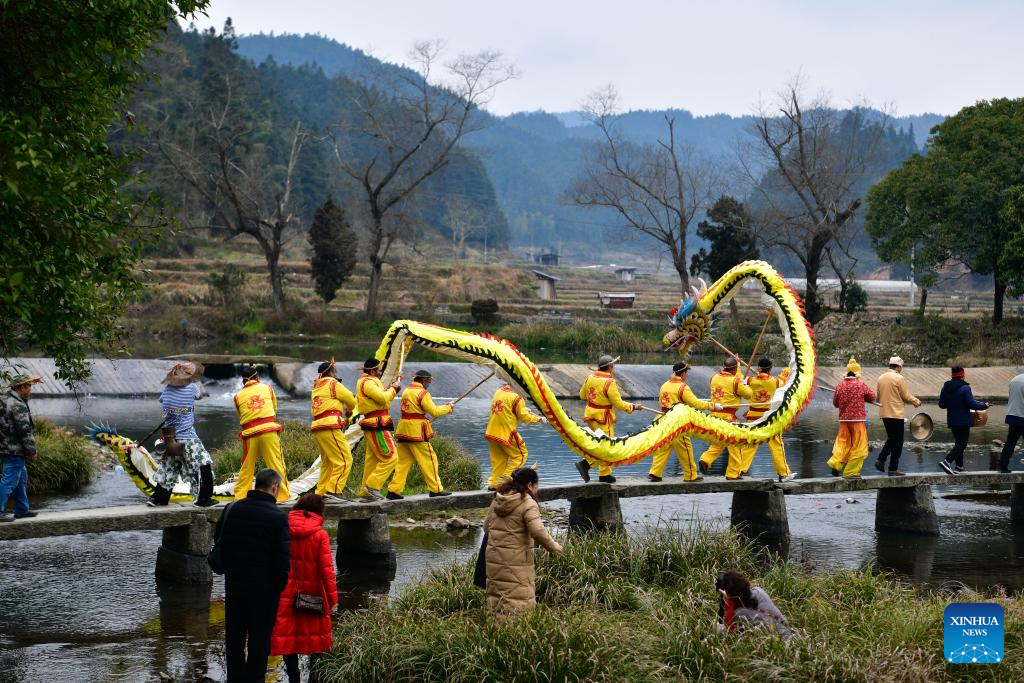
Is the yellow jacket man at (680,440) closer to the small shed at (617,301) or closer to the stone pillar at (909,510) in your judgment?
the stone pillar at (909,510)

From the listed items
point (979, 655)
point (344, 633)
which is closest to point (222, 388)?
point (344, 633)

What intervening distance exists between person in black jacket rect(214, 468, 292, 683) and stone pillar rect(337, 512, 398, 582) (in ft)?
17.6

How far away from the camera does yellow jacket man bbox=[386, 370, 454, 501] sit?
45.3 ft

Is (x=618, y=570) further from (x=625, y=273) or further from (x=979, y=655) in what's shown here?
(x=625, y=273)

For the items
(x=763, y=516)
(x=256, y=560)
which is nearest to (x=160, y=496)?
(x=256, y=560)

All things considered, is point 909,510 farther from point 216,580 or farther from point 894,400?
point 216,580

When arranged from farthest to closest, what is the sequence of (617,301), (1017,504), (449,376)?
(617,301) < (449,376) < (1017,504)

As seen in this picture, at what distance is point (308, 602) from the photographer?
880cm

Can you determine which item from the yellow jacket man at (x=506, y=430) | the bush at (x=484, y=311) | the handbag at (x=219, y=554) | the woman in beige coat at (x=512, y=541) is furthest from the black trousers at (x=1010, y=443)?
A: the bush at (x=484, y=311)

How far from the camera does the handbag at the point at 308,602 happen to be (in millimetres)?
8797

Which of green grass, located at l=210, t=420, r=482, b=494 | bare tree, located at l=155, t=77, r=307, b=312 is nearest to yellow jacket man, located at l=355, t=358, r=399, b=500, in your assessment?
green grass, located at l=210, t=420, r=482, b=494

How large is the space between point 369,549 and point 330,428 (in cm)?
171

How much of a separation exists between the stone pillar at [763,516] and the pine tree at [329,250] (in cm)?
3729

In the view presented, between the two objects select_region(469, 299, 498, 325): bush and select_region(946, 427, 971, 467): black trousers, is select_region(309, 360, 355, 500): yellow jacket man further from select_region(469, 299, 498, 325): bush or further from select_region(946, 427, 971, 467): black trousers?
select_region(469, 299, 498, 325): bush
